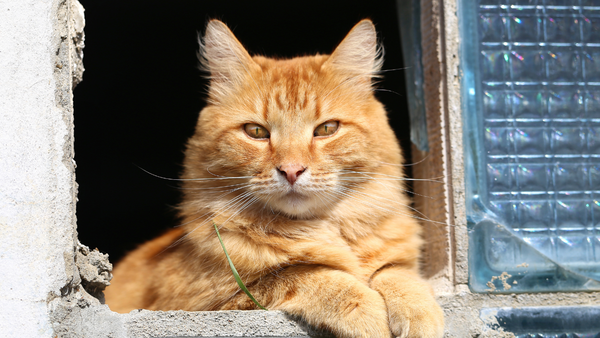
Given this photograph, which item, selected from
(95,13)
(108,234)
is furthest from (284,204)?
(108,234)

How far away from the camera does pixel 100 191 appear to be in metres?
4.84

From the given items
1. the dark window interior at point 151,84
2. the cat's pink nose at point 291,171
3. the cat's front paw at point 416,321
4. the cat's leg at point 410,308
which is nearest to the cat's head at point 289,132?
the cat's pink nose at point 291,171

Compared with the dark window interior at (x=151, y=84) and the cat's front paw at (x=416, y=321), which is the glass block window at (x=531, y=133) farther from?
the dark window interior at (x=151, y=84)

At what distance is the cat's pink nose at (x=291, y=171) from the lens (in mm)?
1690

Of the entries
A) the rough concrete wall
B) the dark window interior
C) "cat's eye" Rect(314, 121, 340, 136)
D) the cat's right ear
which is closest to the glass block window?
"cat's eye" Rect(314, 121, 340, 136)

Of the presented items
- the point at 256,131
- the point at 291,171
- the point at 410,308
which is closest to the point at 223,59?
the point at 256,131

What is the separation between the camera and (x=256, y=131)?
1.97 m

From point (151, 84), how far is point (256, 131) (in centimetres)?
314

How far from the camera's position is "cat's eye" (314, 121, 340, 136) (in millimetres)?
1967

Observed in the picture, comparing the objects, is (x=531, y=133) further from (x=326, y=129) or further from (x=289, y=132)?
(x=289, y=132)

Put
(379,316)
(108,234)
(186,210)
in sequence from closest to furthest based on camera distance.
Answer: (379,316) < (186,210) < (108,234)

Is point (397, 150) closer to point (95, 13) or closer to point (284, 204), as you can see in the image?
point (284, 204)

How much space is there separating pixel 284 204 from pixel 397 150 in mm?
711

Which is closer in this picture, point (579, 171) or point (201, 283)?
point (201, 283)
